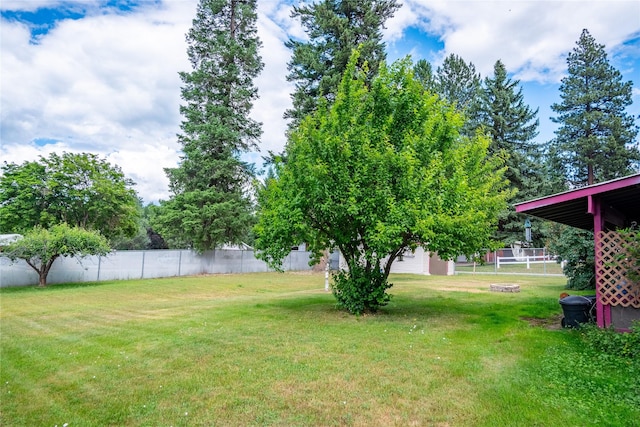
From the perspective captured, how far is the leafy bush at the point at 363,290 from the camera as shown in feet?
29.5

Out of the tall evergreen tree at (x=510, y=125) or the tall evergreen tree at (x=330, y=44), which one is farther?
the tall evergreen tree at (x=510, y=125)

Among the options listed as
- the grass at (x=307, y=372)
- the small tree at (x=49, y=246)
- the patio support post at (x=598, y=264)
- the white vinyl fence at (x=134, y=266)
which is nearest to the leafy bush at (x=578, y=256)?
the grass at (x=307, y=372)

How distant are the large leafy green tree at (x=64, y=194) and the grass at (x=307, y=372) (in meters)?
15.5

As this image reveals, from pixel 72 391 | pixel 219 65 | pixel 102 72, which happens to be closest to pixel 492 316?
pixel 72 391

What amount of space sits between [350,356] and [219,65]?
24670 millimetres

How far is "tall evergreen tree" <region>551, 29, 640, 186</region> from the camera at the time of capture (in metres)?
30.8

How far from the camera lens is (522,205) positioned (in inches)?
293

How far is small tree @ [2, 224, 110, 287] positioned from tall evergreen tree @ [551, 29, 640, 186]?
35167mm

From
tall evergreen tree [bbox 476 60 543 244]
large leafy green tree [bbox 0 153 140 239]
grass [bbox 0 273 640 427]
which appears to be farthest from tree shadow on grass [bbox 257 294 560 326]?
tall evergreen tree [bbox 476 60 543 244]

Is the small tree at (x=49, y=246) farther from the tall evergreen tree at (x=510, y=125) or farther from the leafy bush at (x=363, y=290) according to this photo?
the tall evergreen tree at (x=510, y=125)

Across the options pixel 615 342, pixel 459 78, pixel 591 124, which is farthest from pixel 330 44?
pixel 591 124

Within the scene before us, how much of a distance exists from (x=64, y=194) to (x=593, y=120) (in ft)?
130

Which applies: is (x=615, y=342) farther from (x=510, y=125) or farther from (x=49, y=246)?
(x=510, y=125)

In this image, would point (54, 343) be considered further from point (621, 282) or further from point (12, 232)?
point (12, 232)
